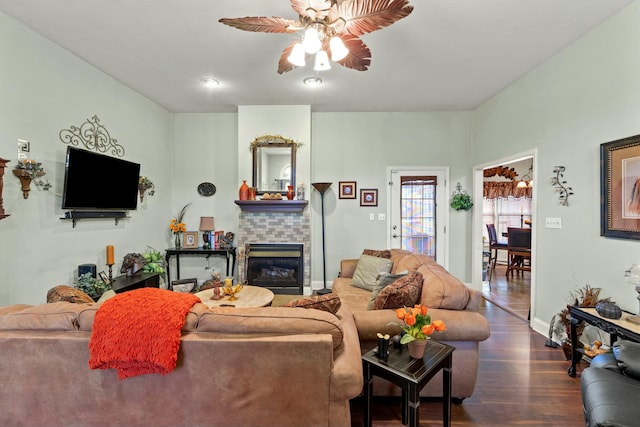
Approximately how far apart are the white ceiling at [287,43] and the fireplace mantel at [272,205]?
149cm

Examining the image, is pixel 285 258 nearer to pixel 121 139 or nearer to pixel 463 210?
pixel 121 139

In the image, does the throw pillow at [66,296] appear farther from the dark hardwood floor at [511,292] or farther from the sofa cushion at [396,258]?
the dark hardwood floor at [511,292]

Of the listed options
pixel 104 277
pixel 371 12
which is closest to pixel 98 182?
pixel 104 277

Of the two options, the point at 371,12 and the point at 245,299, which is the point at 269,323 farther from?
→ the point at 371,12

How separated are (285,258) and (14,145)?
121 inches

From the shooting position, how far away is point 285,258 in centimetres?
418

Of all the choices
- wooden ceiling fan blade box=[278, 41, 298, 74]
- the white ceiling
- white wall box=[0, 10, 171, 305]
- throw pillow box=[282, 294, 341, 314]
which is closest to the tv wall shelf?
white wall box=[0, 10, 171, 305]

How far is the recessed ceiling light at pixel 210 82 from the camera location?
3.34m

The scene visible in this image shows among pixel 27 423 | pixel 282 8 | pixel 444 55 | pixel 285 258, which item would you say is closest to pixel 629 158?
pixel 444 55

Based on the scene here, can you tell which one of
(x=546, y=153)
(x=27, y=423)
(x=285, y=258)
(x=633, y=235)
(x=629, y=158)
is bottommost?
(x=27, y=423)

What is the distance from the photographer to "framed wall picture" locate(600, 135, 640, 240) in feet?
6.81

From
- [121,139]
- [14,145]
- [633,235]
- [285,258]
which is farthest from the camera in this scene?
[285,258]

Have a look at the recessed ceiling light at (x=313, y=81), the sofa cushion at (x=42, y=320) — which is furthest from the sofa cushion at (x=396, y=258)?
the sofa cushion at (x=42, y=320)

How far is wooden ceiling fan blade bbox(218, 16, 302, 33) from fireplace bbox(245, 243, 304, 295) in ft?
9.59
